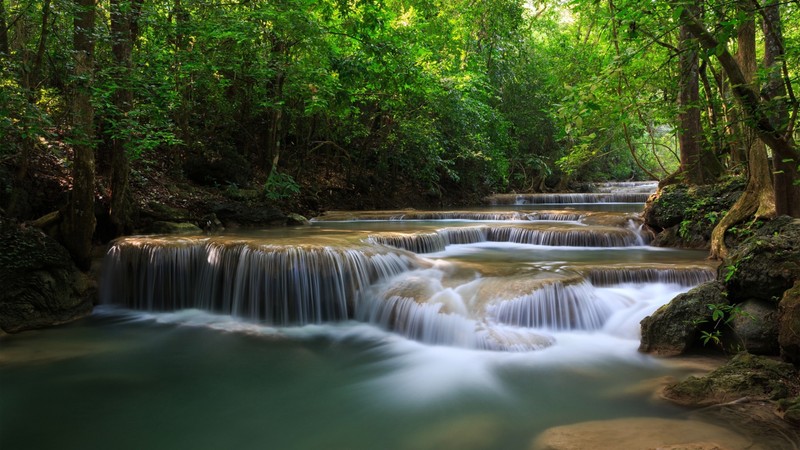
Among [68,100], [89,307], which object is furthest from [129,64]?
[89,307]

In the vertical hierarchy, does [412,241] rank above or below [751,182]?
below

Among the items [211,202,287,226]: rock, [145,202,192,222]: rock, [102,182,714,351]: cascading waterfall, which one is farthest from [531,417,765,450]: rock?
[211,202,287,226]: rock

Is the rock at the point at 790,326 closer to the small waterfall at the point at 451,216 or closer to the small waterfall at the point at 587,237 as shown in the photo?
the small waterfall at the point at 587,237

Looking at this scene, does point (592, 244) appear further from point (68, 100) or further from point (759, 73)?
point (68, 100)

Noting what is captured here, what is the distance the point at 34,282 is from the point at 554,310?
24.4 feet

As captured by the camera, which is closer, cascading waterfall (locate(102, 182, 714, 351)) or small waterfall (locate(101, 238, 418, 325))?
cascading waterfall (locate(102, 182, 714, 351))

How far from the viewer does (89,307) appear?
762cm

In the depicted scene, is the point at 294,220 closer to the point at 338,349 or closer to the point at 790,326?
the point at 338,349

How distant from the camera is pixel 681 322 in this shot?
5312 mm

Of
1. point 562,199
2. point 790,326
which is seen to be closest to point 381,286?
point 790,326

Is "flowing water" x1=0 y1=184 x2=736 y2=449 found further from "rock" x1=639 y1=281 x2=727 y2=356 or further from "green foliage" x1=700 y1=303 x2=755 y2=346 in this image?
"green foliage" x1=700 y1=303 x2=755 y2=346

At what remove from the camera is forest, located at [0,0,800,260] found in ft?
15.6

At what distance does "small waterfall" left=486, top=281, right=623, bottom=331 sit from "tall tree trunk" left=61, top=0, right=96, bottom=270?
6001 mm

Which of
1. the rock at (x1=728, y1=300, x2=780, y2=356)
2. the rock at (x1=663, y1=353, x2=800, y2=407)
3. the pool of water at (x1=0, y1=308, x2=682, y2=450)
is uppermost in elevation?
the rock at (x1=728, y1=300, x2=780, y2=356)
